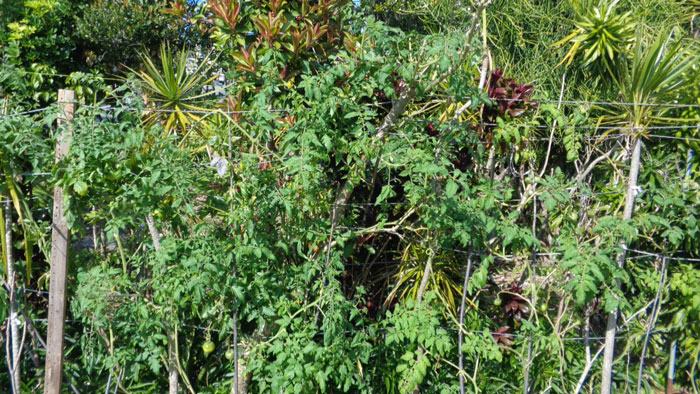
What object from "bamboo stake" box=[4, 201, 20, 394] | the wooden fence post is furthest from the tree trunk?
"bamboo stake" box=[4, 201, 20, 394]

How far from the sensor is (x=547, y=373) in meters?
3.81

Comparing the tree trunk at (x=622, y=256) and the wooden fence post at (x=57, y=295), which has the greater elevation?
the wooden fence post at (x=57, y=295)

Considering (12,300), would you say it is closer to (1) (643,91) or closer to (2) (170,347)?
(2) (170,347)

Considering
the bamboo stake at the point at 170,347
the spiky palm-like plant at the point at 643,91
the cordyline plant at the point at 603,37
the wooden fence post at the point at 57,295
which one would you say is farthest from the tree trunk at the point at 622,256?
the wooden fence post at the point at 57,295

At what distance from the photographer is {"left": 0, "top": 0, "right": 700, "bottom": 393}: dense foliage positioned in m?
3.13

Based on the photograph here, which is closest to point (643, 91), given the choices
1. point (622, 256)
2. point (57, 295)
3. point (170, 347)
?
point (622, 256)

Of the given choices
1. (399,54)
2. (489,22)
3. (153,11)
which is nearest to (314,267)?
(399,54)

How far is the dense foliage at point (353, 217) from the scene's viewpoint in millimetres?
3129

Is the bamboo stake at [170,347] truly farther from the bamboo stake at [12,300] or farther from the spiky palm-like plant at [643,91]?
the spiky palm-like plant at [643,91]

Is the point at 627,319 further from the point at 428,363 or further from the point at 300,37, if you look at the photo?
the point at 300,37

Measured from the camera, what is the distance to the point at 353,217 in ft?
11.8

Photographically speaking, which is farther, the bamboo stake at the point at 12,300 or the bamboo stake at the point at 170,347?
the bamboo stake at the point at 12,300

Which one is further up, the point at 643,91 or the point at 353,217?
the point at 643,91

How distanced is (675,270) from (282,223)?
8.18 feet
